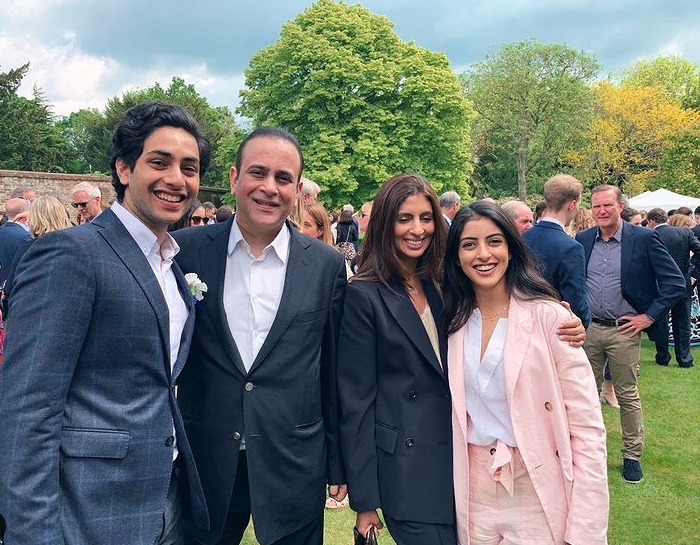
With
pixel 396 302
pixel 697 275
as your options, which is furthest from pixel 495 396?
pixel 697 275

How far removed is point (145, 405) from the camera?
1.81 m

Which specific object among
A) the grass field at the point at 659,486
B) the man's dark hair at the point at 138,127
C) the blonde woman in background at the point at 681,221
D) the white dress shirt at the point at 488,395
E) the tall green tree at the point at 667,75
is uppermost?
the tall green tree at the point at 667,75

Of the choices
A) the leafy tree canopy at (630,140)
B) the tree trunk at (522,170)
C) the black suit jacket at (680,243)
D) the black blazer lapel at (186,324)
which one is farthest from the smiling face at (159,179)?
the tree trunk at (522,170)

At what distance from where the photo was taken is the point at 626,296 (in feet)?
16.5

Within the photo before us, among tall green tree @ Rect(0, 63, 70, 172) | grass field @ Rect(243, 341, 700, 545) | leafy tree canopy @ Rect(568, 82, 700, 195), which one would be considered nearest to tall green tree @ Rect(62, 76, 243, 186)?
tall green tree @ Rect(0, 63, 70, 172)

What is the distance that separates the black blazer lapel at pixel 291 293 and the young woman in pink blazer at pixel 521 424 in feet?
2.40

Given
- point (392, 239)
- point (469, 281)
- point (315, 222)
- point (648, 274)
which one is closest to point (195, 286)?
point (392, 239)

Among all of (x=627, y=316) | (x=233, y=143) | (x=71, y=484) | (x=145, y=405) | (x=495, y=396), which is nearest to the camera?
(x=71, y=484)

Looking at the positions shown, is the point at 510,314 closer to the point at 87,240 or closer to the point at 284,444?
the point at 284,444

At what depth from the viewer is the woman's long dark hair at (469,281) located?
2338 millimetres

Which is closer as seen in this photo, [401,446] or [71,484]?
[71,484]

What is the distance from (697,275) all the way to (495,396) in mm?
9021

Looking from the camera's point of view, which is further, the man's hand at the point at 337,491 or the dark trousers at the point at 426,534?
the man's hand at the point at 337,491

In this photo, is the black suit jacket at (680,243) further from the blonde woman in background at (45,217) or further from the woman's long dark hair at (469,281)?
the blonde woman in background at (45,217)
